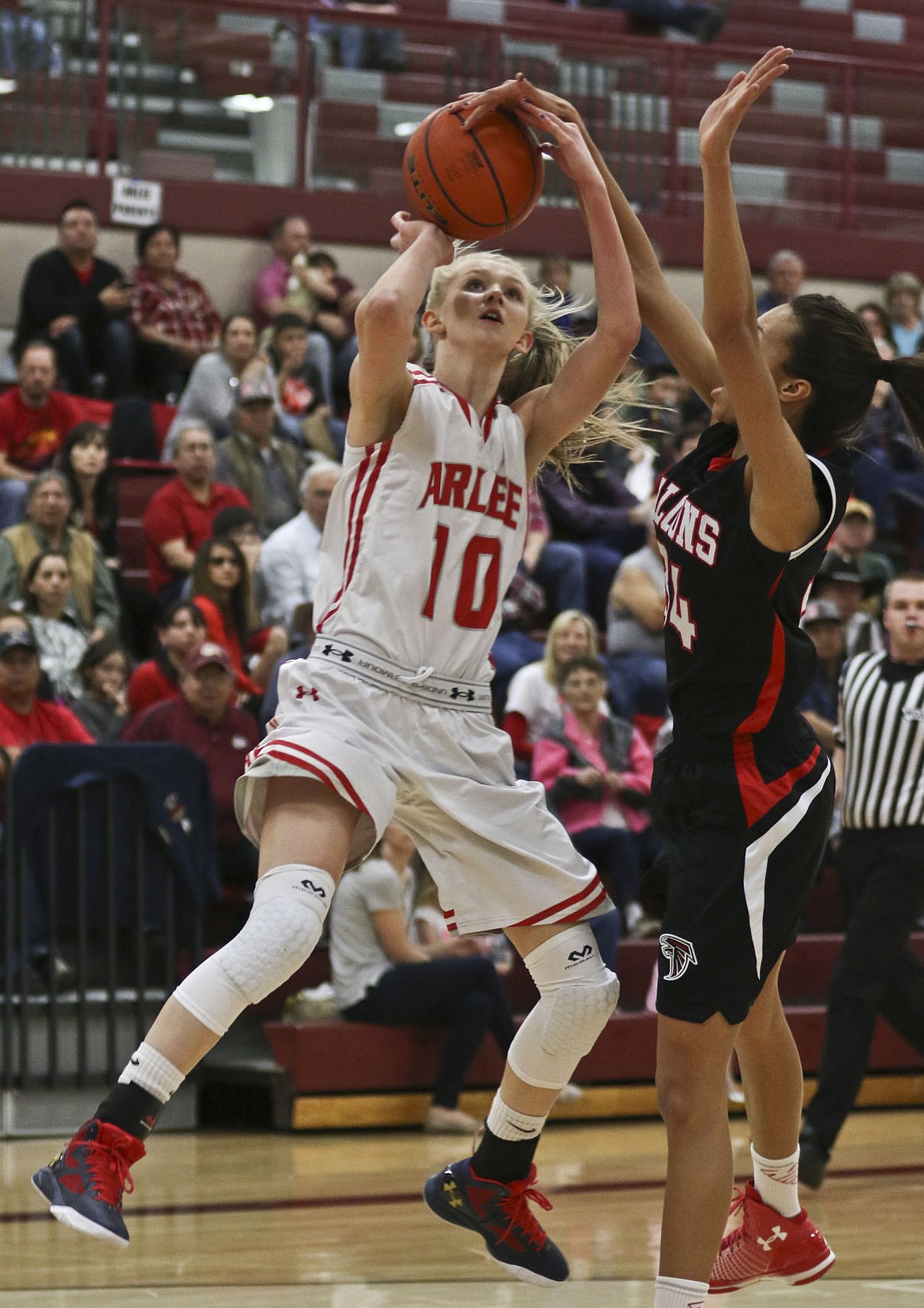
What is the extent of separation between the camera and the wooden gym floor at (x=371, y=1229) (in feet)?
13.6

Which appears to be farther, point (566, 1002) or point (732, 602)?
point (566, 1002)

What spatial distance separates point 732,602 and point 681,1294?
124cm

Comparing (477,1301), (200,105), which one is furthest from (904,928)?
(200,105)

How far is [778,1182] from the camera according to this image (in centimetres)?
382

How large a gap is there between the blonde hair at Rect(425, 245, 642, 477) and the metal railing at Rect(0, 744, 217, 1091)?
2931 millimetres

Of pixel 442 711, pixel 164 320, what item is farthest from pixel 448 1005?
pixel 164 320

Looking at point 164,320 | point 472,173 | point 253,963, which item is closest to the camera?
point 253,963

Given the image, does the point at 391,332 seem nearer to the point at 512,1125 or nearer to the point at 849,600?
the point at 512,1125

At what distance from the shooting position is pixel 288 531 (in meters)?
8.66

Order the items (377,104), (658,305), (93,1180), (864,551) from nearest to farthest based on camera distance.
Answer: (93,1180) → (658,305) → (864,551) → (377,104)

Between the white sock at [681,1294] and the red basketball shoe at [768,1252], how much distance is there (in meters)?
0.48

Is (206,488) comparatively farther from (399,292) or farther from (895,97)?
(895,97)

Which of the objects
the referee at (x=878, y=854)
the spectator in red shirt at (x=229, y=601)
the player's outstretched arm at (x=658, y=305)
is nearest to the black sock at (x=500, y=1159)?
the player's outstretched arm at (x=658, y=305)

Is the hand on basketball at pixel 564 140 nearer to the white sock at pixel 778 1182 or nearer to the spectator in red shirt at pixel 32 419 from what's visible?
the white sock at pixel 778 1182
